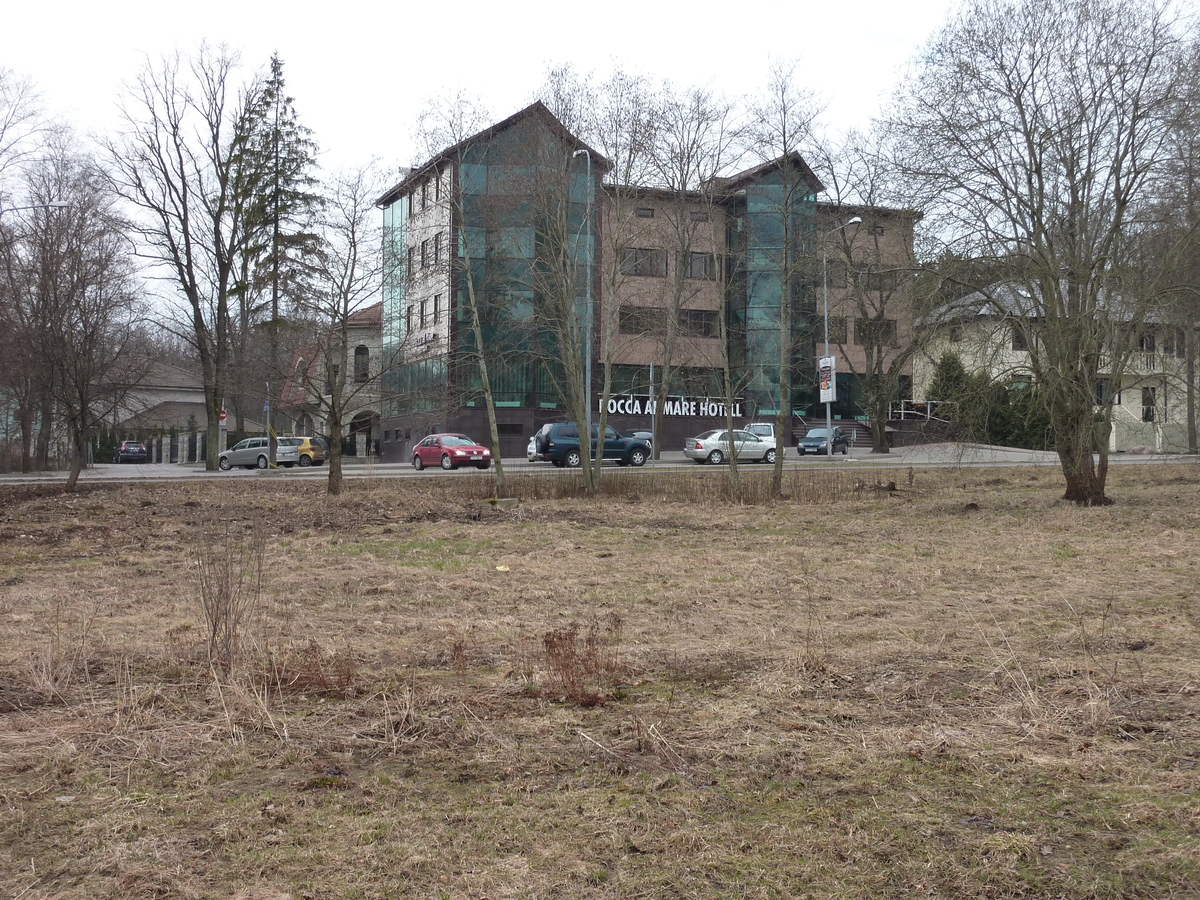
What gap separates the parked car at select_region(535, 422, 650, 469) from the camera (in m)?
38.2

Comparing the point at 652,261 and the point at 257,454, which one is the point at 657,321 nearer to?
the point at 652,261

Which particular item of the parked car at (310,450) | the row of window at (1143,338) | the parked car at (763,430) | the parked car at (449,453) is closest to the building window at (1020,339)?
the row of window at (1143,338)

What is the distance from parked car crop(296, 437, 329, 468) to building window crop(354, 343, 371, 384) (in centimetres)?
2436

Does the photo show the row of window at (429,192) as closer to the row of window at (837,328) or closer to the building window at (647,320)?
the building window at (647,320)

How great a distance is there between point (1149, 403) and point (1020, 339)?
16.2ft

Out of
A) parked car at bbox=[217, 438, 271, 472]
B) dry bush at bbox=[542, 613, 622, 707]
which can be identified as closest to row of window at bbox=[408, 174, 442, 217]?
dry bush at bbox=[542, 613, 622, 707]

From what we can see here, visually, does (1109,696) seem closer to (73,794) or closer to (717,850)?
(717,850)

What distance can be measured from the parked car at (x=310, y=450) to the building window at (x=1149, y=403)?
33971 mm

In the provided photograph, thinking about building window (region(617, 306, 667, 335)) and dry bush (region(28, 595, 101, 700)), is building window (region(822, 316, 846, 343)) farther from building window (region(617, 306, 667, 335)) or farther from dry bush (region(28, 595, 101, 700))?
dry bush (region(28, 595, 101, 700))

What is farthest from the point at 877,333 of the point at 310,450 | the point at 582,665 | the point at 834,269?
the point at 582,665

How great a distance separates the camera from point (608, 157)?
909 inches

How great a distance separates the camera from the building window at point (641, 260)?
26086mm

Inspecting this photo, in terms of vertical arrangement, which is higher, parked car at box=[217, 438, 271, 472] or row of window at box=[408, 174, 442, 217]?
row of window at box=[408, 174, 442, 217]

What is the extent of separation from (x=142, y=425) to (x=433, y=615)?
69.3 m
